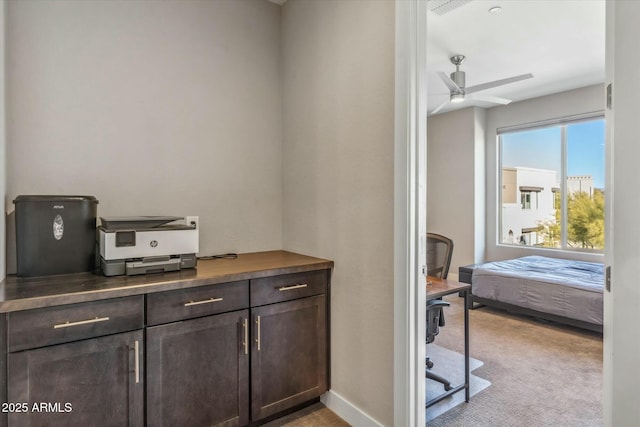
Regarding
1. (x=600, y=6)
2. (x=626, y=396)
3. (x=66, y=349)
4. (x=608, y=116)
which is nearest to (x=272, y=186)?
(x=66, y=349)

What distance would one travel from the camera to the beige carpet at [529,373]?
82.3 inches

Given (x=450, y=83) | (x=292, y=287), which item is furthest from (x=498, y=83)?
(x=292, y=287)

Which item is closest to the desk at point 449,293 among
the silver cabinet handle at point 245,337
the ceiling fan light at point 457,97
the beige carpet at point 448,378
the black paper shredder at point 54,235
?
the beige carpet at point 448,378

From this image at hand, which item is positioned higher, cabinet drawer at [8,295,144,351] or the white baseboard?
cabinet drawer at [8,295,144,351]

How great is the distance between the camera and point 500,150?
5.54 metres

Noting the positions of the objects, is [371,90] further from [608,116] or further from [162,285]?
[162,285]

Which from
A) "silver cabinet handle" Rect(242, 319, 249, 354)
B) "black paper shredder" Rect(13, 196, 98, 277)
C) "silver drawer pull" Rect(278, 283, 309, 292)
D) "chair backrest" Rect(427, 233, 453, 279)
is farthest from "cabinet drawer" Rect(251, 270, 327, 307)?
"chair backrest" Rect(427, 233, 453, 279)

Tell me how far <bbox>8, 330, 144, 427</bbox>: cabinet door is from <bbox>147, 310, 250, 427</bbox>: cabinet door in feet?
0.22

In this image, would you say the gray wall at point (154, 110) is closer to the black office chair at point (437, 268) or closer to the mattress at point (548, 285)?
the black office chair at point (437, 268)

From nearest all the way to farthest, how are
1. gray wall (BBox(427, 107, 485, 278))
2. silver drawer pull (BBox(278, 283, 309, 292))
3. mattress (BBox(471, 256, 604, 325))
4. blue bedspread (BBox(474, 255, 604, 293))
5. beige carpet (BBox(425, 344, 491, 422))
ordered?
silver drawer pull (BBox(278, 283, 309, 292)) < beige carpet (BBox(425, 344, 491, 422)) < mattress (BBox(471, 256, 604, 325)) < blue bedspread (BBox(474, 255, 604, 293)) < gray wall (BBox(427, 107, 485, 278))

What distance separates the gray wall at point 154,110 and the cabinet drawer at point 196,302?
2.18 feet

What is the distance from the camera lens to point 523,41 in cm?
331

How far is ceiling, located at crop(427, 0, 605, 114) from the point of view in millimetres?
2752

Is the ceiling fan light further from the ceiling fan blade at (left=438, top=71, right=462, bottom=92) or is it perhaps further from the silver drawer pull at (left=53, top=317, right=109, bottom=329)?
the silver drawer pull at (left=53, top=317, right=109, bottom=329)
